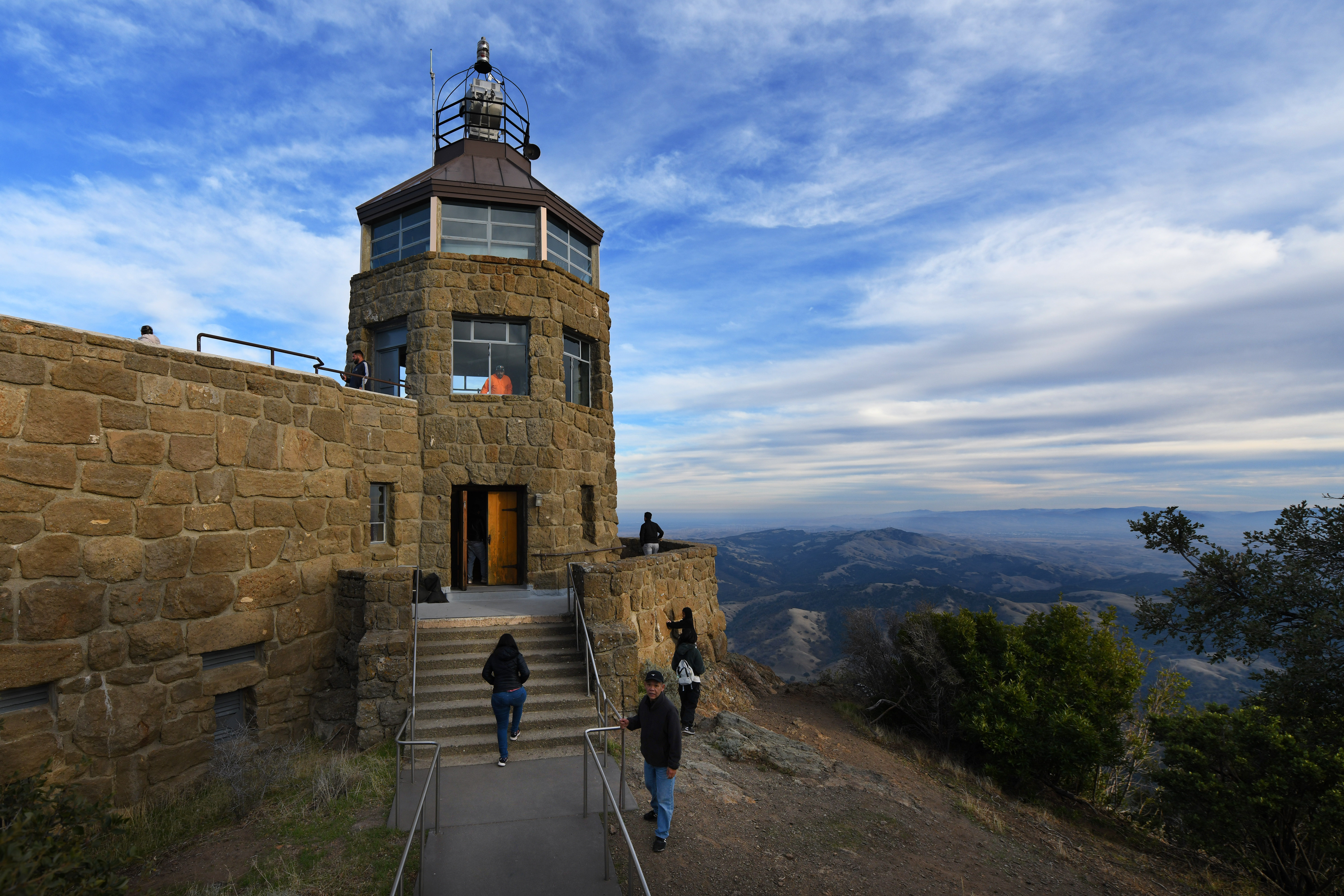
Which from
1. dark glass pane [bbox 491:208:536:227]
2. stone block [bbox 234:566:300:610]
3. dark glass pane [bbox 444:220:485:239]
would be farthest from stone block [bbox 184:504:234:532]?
dark glass pane [bbox 491:208:536:227]

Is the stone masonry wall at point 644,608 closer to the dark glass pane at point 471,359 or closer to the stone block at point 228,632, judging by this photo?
the stone block at point 228,632

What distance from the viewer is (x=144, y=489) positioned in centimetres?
812

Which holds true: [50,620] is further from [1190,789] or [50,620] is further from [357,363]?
[1190,789]

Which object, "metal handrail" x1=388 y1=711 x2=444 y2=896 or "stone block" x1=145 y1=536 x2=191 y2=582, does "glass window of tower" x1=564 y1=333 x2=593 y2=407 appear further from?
"metal handrail" x1=388 y1=711 x2=444 y2=896

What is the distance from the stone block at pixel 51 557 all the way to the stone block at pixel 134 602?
507 mm

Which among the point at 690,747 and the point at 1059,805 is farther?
the point at 1059,805

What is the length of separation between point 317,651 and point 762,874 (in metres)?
8.05

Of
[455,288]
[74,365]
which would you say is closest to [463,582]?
[455,288]

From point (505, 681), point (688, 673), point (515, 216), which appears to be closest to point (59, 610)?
point (505, 681)

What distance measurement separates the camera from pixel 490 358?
557 inches

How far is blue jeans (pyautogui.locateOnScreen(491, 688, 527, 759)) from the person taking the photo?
7539 mm

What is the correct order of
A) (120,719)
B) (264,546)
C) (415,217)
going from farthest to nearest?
(415,217), (264,546), (120,719)

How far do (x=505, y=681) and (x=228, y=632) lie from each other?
4602mm

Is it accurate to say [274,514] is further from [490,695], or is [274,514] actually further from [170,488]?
[490,695]
